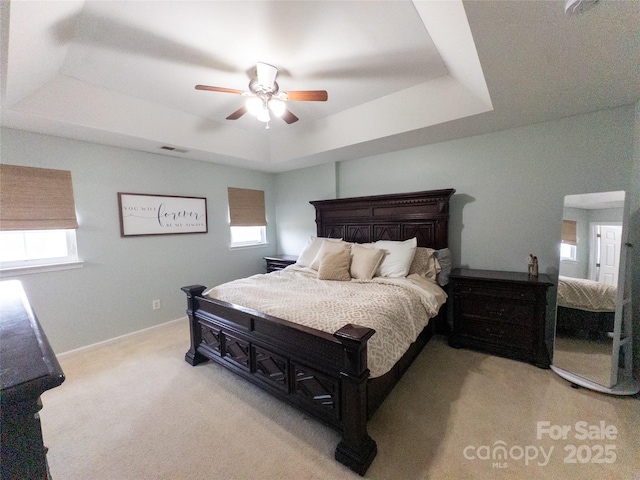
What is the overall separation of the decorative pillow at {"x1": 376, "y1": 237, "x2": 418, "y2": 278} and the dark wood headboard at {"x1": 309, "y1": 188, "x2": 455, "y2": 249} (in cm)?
33

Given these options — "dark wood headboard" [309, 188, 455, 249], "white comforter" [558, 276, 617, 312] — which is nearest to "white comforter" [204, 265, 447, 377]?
"dark wood headboard" [309, 188, 455, 249]

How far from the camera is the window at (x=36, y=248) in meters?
2.43

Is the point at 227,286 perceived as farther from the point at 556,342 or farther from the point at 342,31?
the point at 556,342

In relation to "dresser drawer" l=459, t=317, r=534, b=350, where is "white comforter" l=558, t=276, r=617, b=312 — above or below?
above

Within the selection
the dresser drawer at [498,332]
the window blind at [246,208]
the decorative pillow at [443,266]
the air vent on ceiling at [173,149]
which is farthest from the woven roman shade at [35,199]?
the dresser drawer at [498,332]

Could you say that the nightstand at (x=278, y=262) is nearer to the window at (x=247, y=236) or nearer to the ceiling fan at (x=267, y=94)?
the window at (x=247, y=236)

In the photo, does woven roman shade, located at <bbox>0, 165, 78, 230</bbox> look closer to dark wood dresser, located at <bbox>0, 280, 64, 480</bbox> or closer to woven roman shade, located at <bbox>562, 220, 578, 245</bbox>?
dark wood dresser, located at <bbox>0, 280, 64, 480</bbox>

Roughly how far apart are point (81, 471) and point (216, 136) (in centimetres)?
320

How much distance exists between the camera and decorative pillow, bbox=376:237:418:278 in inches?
107

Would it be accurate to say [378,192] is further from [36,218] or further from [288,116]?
[36,218]

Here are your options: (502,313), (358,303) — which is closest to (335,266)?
(358,303)

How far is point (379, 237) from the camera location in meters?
3.51

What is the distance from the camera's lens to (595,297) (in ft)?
6.91

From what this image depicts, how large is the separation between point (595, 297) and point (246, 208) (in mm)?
4276
